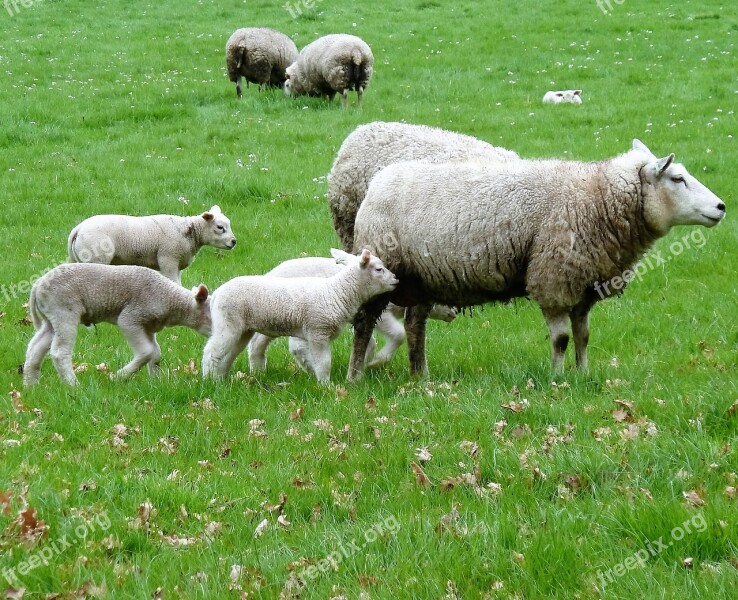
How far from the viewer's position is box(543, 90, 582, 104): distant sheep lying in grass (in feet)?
56.4

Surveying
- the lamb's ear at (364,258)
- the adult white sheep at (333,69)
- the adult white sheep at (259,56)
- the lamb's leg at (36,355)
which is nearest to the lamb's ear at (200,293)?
the lamb's leg at (36,355)

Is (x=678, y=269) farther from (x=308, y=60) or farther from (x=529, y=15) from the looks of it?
(x=529, y=15)

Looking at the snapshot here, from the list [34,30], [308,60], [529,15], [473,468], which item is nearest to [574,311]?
[473,468]

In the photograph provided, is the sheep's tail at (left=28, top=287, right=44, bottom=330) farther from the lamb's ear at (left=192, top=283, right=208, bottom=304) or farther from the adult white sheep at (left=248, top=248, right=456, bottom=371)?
the adult white sheep at (left=248, top=248, right=456, bottom=371)

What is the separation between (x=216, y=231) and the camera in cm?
993

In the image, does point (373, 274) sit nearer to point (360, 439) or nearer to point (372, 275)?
point (372, 275)

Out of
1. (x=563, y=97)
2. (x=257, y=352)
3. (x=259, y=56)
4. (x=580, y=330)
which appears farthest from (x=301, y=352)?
(x=259, y=56)

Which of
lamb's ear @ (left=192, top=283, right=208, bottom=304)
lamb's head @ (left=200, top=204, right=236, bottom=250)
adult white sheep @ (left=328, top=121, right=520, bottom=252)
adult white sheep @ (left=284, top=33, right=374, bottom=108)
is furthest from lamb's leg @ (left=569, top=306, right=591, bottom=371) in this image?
adult white sheep @ (left=284, top=33, right=374, bottom=108)

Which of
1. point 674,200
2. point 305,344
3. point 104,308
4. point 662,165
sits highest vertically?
point 662,165

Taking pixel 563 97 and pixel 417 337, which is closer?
pixel 417 337

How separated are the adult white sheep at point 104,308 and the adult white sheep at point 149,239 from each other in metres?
1.87

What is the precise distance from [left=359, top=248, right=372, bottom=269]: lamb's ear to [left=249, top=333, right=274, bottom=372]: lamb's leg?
1200 mm

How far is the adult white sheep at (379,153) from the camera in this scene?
27.6 feet

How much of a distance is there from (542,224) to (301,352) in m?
2.29
